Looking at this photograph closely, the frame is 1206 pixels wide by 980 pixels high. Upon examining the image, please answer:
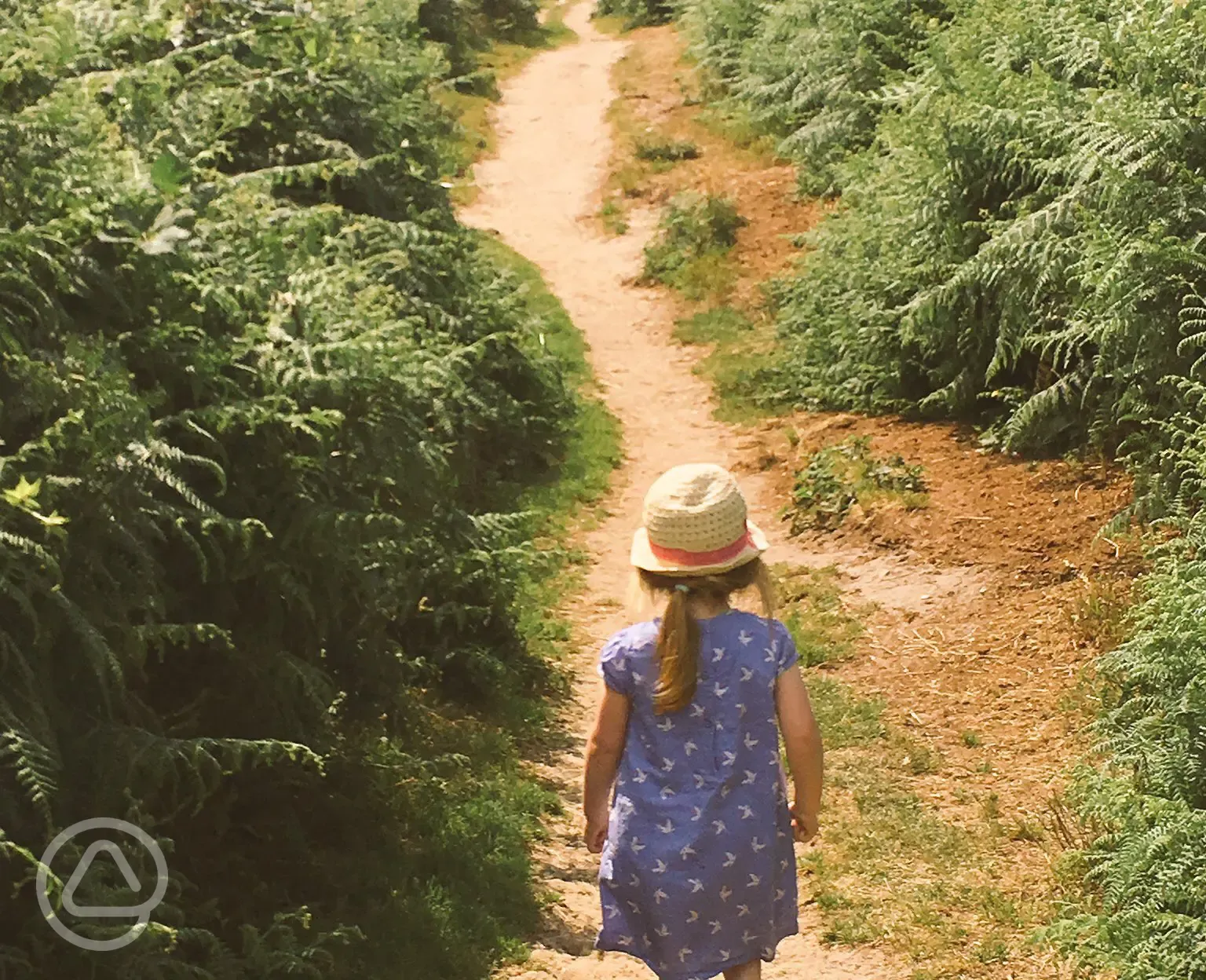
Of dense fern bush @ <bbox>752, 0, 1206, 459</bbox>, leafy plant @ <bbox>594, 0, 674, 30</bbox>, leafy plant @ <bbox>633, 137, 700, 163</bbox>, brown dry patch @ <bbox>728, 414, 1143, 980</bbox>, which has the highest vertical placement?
dense fern bush @ <bbox>752, 0, 1206, 459</bbox>

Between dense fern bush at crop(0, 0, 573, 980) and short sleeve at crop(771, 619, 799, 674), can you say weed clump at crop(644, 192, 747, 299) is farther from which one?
short sleeve at crop(771, 619, 799, 674)

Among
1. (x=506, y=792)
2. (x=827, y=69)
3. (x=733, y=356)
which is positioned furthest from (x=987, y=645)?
(x=827, y=69)

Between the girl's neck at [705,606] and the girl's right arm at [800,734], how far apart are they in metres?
0.21

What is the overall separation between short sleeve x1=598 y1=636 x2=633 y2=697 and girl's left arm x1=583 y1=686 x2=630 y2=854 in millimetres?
19

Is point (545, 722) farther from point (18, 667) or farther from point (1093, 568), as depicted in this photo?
point (18, 667)

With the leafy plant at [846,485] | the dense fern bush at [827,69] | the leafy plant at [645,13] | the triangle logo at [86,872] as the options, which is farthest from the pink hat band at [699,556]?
the leafy plant at [645,13]

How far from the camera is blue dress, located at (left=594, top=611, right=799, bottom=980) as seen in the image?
325 cm

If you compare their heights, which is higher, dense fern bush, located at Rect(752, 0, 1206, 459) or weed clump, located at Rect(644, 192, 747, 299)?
dense fern bush, located at Rect(752, 0, 1206, 459)

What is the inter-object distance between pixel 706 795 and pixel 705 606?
44 centimetres

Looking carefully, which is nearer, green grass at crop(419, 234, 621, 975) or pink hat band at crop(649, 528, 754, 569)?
pink hat band at crop(649, 528, 754, 569)

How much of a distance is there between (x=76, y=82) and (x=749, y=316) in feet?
24.3

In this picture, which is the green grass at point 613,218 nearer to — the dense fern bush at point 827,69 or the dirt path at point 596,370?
the dirt path at point 596,370

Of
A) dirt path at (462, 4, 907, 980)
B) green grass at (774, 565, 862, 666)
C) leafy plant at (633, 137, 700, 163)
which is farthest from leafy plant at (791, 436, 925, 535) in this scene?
leafy plant at (633, 137, 700, 163)

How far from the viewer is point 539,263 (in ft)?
47.3
